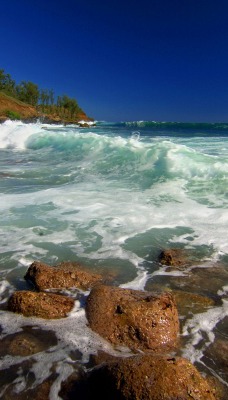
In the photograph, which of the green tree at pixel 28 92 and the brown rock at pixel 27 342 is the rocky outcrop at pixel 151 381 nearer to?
the brown rock at pixel 27 342

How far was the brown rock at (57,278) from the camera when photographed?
10.8 ft

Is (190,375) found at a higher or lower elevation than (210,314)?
higher

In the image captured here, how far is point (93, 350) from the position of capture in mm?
2475

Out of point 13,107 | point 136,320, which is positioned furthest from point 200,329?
point 13,107

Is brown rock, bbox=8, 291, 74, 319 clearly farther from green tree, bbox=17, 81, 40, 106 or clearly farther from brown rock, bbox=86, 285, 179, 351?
green tree, bbox=17, 81, 40, 106

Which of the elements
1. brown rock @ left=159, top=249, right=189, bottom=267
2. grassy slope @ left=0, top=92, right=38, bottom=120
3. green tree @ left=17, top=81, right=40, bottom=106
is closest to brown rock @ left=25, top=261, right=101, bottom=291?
brown rock @ left=159, top=249, right=189, bottom=267

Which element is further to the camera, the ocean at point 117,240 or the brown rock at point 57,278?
the brown rock at point 57,278

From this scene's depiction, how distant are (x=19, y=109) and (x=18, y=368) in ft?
207

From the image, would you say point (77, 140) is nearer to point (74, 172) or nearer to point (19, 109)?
point (74, 172)

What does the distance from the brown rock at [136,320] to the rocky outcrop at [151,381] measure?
517 millimetres

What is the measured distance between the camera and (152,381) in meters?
1.84

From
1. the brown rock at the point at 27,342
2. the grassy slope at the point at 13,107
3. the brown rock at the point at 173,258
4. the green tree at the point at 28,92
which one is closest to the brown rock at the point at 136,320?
the brown rock at the point at 27,342

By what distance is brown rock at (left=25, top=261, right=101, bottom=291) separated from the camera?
330 centimetres

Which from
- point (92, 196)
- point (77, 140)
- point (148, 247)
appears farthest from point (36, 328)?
point (77, 140)
